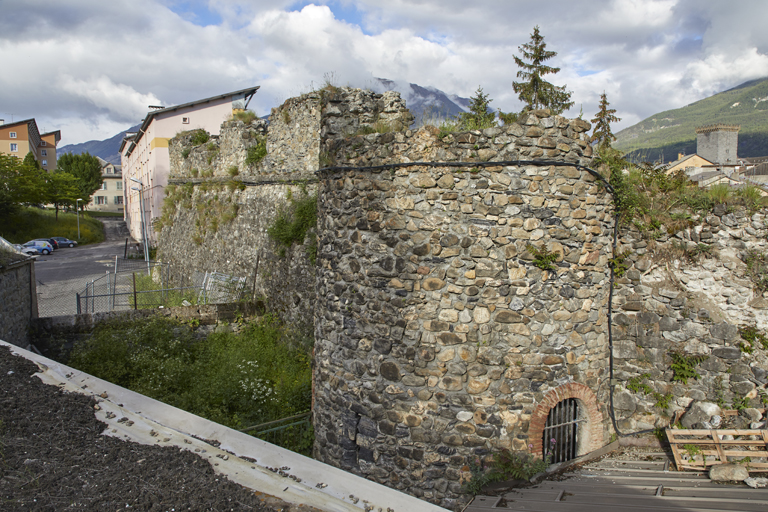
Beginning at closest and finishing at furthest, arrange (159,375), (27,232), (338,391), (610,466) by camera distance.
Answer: (610,466) < (338,391) < (159,375) < (27,232)

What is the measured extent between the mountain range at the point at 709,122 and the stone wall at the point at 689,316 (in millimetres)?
59500

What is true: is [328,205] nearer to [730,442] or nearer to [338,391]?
[338,391]

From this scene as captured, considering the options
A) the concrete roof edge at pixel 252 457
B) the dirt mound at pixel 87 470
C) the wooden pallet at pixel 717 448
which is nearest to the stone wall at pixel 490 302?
the wooden pallet at pixel 717 448

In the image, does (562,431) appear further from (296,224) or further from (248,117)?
(248,117)

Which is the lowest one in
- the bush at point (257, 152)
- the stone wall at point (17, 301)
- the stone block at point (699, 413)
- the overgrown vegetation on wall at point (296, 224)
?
the stone block at point (699, 413)

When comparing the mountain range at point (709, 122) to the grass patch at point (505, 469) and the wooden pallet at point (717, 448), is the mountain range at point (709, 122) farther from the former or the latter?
the grass patch at point (505, 469)

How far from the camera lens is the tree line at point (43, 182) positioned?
37.6 meters

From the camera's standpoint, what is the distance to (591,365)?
5641 mm

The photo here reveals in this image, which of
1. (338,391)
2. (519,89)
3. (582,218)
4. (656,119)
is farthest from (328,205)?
(656,119)

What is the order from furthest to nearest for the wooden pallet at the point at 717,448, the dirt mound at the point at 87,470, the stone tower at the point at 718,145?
1. the stone tower at the point at 718,145
2. the wooden pallet at the point at 717,448
3. the dirt mound at the point at 87,470

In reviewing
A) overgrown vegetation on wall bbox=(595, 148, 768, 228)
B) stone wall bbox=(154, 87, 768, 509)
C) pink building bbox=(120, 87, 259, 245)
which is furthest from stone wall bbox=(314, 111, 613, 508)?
pink building bbox=(120, 87, 259, 245)

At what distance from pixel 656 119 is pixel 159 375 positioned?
121m

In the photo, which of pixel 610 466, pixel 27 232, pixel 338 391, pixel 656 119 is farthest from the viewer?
pixel 656 119

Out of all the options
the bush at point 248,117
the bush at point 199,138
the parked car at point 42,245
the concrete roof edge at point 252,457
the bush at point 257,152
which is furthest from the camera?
the parked car at point 42,245
